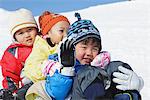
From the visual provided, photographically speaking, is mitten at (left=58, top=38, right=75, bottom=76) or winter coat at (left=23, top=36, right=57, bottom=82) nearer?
mitten at (left=58, top=38, right=75, bottom=76)

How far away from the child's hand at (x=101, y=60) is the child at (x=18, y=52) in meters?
1.11

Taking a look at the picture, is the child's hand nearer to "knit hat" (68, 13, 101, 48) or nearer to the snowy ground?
"knit hat" (68, 13, 101, 48)

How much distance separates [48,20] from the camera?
4.25 metres

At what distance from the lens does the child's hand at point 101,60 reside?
336 cm

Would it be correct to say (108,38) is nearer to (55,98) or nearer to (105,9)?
(105,9)

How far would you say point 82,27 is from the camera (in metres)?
3.51

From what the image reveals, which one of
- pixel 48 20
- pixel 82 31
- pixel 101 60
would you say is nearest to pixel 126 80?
pixel 101 60

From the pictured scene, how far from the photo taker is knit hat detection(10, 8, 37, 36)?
451 cm

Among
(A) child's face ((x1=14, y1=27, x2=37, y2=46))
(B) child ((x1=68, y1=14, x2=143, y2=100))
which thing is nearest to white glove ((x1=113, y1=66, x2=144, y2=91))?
(B) child ((x1=68, y1=14, x2=143, y2=100))

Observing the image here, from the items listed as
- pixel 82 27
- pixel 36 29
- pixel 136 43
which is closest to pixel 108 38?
pixel 136 43

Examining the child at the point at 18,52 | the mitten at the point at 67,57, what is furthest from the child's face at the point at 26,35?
the mitten at the point at 67,57

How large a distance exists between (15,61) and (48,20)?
548 millimetres

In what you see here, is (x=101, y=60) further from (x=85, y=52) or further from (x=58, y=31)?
(x=58, y=31)

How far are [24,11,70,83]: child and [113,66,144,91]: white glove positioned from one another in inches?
27.9
